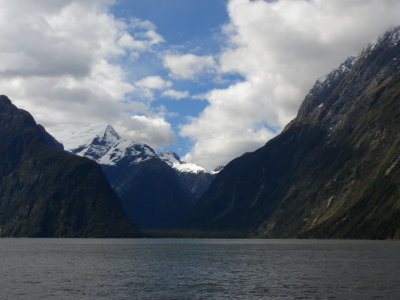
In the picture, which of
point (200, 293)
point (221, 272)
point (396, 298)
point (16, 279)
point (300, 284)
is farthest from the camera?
point (221, 272)

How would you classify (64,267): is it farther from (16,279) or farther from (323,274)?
(323,274)

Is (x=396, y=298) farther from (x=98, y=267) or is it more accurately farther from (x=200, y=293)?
(x=98, y=267)

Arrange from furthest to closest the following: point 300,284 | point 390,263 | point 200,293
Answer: point 390,263
point 300,284
point 200,293

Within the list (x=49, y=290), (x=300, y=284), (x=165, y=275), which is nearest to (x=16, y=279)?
(x=49, y=290)

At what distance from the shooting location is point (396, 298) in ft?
252

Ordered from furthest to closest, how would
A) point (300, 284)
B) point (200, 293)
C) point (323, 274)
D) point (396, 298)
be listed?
point (323, 274) → point (300, 284) → point (200, 293) → point (396, 298)

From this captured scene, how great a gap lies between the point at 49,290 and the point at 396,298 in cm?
5502

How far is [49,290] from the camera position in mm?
89625

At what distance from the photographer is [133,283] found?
100750 millimetres

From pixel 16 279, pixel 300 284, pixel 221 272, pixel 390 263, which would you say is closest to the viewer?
pixel 300 284

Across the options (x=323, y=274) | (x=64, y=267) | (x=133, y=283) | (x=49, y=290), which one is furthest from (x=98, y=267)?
(x=323, y=274)

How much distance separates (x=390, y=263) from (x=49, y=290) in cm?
8617

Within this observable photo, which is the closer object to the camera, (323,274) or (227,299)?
(227,299)

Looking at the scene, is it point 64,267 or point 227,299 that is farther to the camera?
point 64,267
